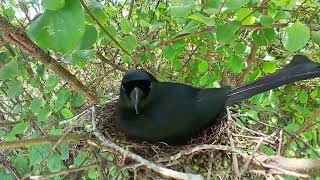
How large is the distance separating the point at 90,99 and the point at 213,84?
0.80 metres

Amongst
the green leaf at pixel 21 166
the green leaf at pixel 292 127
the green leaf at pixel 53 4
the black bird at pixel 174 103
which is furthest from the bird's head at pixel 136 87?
the green leaf at pixel 292 127

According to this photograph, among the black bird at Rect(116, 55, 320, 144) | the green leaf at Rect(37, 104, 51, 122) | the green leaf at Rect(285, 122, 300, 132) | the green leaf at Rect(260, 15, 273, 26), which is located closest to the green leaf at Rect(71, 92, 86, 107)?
the green leaf at Rect(37, 104, 51, 122)

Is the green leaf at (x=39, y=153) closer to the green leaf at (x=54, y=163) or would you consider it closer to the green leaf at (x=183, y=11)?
the green leaf at (x=54, y=163)

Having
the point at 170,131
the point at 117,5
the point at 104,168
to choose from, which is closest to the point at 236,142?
the point at 170,131

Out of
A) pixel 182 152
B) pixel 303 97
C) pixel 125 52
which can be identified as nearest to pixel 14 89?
pixel 125 52

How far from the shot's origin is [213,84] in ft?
9.91

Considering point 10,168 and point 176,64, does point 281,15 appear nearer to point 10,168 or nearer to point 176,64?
point 176,64

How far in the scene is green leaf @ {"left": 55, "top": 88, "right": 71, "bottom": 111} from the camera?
249 centimetres

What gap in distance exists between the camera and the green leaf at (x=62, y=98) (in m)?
2.49

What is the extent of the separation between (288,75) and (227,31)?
0.33 metres

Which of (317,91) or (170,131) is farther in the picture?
(317,91)

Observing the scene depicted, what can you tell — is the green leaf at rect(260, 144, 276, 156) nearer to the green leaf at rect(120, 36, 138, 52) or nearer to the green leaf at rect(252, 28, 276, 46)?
the green leaf at rect(252, 28, 276, 46)

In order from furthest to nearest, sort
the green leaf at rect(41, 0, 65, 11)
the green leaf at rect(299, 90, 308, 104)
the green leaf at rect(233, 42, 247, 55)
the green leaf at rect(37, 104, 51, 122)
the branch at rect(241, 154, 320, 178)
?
1. the green leaf at rect(299, 90, 308, 104)
2. the green leaf at rect(233, 42, 247, 55)
3. the green leaf at rect(37, 104, 51, 122)
4. the branch at rect(241, 154, 320, 178)
5. the green leaf at rect(41, 0, 65, 11)

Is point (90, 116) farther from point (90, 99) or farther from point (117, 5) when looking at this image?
point (117, 5)
